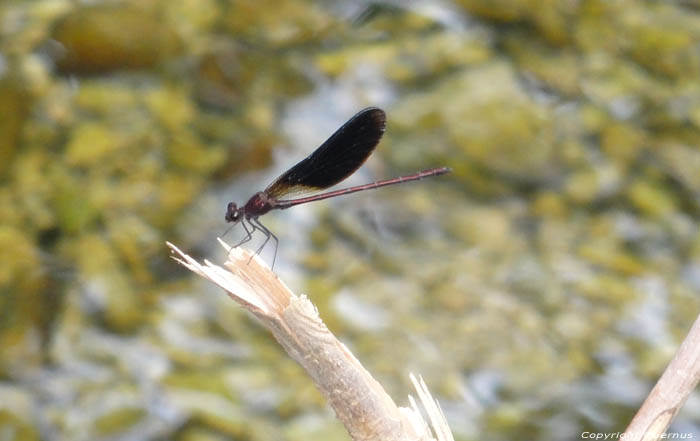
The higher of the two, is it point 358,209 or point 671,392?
point 358,209

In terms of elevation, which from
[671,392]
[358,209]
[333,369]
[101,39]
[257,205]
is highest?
[101,39]

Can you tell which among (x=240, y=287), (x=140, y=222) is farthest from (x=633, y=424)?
(x=140, y=222)

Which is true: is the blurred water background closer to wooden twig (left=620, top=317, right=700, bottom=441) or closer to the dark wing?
the dark wing

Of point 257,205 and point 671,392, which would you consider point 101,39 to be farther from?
point 671,392

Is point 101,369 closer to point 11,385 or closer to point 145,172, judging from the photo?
point 11,385

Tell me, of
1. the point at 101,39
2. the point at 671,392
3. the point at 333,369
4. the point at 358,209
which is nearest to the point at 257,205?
the point at 333,369
